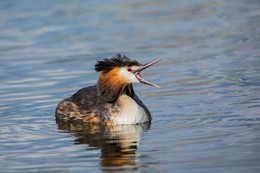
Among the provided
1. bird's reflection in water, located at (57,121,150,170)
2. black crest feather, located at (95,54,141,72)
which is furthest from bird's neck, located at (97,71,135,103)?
bird's reflection in water, located at (57,121,150,170)

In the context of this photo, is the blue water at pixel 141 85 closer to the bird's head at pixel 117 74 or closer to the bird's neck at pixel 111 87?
the bird's neck at pixel 111 87

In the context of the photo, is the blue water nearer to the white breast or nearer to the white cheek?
the white breast

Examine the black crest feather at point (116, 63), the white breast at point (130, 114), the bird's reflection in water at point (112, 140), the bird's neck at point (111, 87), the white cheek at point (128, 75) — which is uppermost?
the black crest feather at point (116, 63)

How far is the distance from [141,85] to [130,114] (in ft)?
9.98

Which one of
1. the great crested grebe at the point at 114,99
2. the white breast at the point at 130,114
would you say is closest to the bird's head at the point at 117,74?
the great crested grebe at the point at 114,99

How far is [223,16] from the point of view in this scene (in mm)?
25141

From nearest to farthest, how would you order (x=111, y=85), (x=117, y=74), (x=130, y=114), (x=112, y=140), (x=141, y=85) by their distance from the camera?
1. (x=112, y=140)
2. (x=130, y=114)
3. (x=117, y=74)
4. (x=111, y=85)
5. (x=141, y=85)

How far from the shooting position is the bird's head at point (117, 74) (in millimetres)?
15117

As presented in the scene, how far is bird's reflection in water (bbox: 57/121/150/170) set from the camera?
12.4 meters

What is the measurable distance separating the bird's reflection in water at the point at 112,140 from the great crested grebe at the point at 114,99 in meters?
0.15

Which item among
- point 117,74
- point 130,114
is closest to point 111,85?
point 117,74

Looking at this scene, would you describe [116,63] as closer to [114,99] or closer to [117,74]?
[117,74]

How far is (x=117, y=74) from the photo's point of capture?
1520 centimetres

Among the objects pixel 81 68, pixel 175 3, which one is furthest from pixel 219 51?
pixel 175 3
